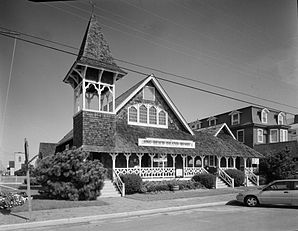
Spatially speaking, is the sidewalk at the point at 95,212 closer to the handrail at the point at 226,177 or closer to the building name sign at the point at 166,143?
the building name sign at the point at 166,143

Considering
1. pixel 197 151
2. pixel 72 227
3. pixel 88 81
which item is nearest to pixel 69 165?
pixel 72 227

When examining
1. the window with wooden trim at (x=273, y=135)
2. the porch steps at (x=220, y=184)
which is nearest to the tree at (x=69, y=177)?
the porch steps at (x=220, y=184)

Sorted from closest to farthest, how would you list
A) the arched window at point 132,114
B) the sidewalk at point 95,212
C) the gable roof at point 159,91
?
the sidewalk at point 95,212 < the gable roof at point 159,91 < the arched window at point 132,114

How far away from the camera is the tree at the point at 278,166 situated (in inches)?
1008

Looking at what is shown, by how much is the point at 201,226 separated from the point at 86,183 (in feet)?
23.7

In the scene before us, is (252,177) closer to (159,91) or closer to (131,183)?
(159,91)

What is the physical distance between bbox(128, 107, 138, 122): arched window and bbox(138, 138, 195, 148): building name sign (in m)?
2.75

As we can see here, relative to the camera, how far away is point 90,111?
63.2 feet

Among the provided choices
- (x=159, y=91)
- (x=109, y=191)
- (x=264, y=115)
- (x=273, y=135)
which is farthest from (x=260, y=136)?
(x=109, y=191)

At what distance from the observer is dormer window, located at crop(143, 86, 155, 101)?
2367 centimetres

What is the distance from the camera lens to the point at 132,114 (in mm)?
22969

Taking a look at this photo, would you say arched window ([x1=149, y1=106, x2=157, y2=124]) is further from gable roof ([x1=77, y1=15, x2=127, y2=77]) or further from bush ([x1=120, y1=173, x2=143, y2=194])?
bush ([x1=120, y1=173, x2=143, y2=194])

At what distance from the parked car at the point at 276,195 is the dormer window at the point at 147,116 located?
1091cm

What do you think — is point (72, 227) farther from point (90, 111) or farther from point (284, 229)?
point (90, 111)
